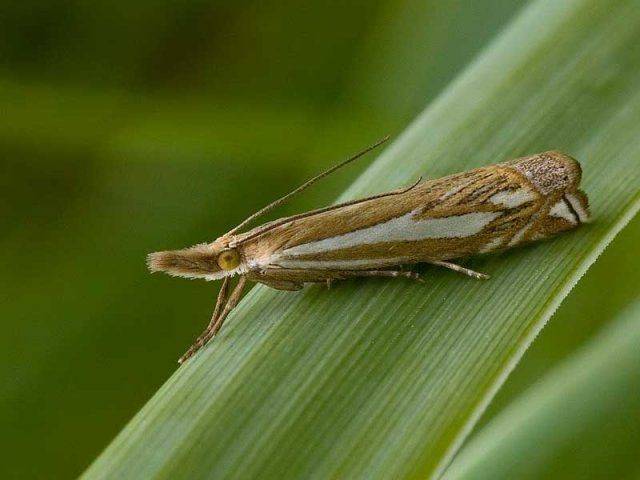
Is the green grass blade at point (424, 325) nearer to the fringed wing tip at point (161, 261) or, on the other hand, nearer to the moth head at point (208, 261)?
the moth head at point (208, 261)

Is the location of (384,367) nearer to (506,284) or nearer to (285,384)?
(285,384)

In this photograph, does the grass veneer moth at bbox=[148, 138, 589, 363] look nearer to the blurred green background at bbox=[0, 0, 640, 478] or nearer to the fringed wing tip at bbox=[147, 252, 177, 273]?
the fringed wing tip at bbox=[147, 252, 177, 273]

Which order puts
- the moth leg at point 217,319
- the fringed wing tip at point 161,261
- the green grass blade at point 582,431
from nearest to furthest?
Answer: 1. the green grass blade at point 582,431
2. the moth leg at point 217,319
3. the fringed wing tip at point 161,261

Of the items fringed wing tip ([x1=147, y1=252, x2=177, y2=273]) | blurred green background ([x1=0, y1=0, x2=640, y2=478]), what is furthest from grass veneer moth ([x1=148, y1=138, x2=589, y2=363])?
blurred green background ([x1=0, y1=0, x2=640, y2=478])

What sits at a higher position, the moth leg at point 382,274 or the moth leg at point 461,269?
the moth leg at point 461,269

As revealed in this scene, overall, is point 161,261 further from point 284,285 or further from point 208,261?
point 284,285

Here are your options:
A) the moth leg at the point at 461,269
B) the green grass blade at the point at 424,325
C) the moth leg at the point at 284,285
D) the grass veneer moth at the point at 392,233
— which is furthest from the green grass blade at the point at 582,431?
the moth leg at the point at 284,285
